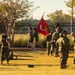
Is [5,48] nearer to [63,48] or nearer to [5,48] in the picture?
[5,48]

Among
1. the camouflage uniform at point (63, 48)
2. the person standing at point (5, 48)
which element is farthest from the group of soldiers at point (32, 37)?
the camouflage uniform at point (63, 48)

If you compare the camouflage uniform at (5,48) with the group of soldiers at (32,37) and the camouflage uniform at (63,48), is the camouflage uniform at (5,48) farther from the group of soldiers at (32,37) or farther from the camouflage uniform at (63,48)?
the group of soldiers at (32,37)

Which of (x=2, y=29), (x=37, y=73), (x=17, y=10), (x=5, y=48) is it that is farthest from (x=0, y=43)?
(x=2, y=29)

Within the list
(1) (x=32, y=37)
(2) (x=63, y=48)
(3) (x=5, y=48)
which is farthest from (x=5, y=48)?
(1) (x=32, y=37)

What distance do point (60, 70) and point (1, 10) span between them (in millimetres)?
22556

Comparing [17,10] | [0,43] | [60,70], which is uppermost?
[17,10]

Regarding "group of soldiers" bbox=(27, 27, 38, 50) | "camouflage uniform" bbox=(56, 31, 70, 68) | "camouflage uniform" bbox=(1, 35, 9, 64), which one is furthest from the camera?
"group of soldiers" bbox=(27, 27, 38, 50)

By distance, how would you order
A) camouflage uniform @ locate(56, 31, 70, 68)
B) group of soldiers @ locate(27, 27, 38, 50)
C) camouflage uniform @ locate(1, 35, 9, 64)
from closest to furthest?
camouflage uniform @ locate(56, 31, 70, 68) < camouflage uniform @ locate(1, 35, 9, 64) < group of soldiers @ locate(27, 27, 38, 50)

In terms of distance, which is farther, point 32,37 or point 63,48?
point 32,37

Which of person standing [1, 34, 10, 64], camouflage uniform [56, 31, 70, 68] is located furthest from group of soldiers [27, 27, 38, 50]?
camouflage uniform [56, 31, 70, 68]

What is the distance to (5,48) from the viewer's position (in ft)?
61.9

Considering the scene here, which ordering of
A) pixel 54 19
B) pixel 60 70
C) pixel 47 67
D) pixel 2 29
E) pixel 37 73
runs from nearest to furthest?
pixel 37 73, pixel 60 70, pixel 47 67, pixel 2 29, pixel 54 19

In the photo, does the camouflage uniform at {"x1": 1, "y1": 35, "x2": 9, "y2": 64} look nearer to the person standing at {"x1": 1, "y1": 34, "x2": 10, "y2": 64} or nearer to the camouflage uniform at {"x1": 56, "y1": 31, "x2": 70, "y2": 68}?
the person standing at {"x1": 1, "y1": 34, "x2": 10, "y2": 64}

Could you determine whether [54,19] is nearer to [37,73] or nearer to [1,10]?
[1,10]
